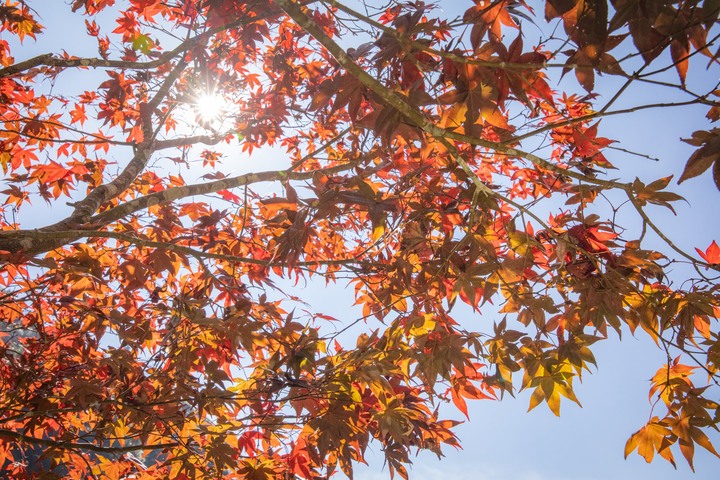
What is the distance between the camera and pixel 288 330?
225 centimetres

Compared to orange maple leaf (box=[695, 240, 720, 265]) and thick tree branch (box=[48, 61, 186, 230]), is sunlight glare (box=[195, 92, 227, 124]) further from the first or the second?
orange maple leaf (box=[695, 240, 720, 265])

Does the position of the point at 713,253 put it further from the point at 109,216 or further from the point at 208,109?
the point at 208,109

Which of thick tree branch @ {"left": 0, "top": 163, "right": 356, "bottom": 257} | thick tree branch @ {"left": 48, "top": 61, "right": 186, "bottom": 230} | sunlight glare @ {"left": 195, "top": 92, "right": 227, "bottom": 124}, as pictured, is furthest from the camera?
sunlight glare @ {"left": 195, "top": 92, "right": 227, "bottom": 124}

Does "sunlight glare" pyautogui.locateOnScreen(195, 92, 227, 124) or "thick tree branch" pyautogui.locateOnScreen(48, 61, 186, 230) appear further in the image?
"sunlight glare" pyautogui.locateOnScreen(195, 92, 227, 124)

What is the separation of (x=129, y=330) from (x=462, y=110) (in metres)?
2.22

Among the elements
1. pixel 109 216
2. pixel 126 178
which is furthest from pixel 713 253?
pixel 126 178

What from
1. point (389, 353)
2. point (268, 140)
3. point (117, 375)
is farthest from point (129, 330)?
point (268, 140)

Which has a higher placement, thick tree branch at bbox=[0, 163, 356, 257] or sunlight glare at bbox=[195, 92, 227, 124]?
sunlight glare at bbox=[195, 92, 227, 124]

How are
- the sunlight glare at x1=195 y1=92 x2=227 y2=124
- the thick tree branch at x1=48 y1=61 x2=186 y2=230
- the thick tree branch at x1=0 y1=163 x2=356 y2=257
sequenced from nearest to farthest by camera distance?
the thick tree branch at x1=0 y1=163 x2=356 y2=257, the thick tree branch at x1=48 y1=61 x2=186 y2=230, the sunlight glare at x1=195 y1=92 x2=227 y2=124

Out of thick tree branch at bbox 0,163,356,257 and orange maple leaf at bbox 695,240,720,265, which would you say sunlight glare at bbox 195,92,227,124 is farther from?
orange maple leaf at bbox 695,240,720,265

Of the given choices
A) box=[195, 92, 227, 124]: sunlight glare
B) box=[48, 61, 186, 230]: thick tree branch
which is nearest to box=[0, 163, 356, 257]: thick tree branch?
box=[48, 61, 186, 230]: thick tree branch

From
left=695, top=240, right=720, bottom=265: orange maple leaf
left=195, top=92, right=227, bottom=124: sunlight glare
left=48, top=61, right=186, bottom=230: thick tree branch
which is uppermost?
left=195, top=92, right=227, bottom=124: sunlight glare

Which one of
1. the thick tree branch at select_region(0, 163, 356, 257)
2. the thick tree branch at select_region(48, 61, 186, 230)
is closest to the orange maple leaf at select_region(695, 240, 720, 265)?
the thick tree branch at select_region(0, 163, 356, 257)

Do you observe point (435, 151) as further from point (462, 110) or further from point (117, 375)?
point (117, 375)
